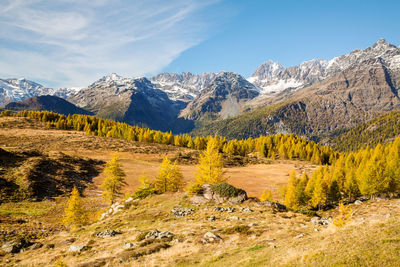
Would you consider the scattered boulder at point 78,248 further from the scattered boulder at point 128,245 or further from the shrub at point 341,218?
the shrub at point 341,218

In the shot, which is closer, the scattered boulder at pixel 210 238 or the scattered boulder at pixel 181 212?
the scattered boulder at pixel 210 238

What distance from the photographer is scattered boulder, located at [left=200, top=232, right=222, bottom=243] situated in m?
18.2

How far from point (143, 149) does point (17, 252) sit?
84.6 metres

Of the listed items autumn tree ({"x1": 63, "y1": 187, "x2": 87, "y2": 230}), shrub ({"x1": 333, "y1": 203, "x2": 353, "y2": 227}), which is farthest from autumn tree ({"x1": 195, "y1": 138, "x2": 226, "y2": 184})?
shrub ({"x1": 333, "y1": 203, "x2": 353, "y2": 227})

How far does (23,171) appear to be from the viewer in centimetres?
5416

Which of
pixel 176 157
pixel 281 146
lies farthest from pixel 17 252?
pixel 281 146

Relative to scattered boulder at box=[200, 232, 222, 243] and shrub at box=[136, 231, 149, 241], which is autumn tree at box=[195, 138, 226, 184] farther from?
scattered boulder at box=[200, 232, 222, 243]

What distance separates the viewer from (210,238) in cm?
1858

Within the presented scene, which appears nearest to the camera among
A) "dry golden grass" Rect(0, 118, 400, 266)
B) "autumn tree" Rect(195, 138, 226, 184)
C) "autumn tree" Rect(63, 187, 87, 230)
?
"dry golden grass" Rect(0, 118, 400, 266)

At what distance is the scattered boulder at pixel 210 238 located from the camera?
18.2m

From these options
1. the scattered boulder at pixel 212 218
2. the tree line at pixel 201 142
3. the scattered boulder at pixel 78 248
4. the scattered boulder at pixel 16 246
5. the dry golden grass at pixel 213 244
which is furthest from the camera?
the tree line at pixel 201 142

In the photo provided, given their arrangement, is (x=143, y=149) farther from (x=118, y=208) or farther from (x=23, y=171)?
(x=118, y=208)

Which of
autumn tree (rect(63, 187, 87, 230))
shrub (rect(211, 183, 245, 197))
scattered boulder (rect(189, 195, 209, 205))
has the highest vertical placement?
shrub (rect(211, 183, 245, 197))

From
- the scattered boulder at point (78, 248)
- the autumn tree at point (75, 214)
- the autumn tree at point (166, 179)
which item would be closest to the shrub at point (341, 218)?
the scattered boulder at point (78, 248)
